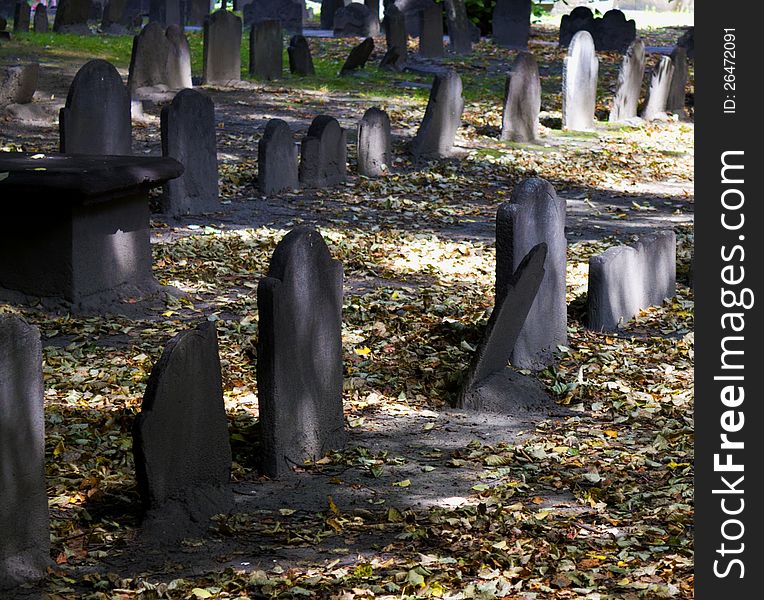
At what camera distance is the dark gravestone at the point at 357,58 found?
21.4 m

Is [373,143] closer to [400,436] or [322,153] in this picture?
[322,153]

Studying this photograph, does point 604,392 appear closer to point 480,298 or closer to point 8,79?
point 480,298

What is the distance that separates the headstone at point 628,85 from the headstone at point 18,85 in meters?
8.54

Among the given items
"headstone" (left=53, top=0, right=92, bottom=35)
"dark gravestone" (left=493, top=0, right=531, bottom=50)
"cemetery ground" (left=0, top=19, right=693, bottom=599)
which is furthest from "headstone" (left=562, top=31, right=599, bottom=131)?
"headstone" (left=53, top=0, right=92, bottom=35)

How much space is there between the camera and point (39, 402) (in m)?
4.24

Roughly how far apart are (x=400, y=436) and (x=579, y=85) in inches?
472

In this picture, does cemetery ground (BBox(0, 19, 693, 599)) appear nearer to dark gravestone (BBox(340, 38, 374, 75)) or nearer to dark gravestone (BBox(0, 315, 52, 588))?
dark gravestone (BBox(0, 315, 52, 588))

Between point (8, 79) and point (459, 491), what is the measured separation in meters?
11.8

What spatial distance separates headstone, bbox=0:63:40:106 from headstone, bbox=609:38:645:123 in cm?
→ 854

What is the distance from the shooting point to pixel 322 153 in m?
12.4

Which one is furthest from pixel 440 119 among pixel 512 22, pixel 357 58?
pixel 512 22

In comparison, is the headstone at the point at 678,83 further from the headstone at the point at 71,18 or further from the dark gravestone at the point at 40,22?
the dark gravestone at the point at 40,22

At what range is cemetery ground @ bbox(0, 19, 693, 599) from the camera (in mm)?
4430

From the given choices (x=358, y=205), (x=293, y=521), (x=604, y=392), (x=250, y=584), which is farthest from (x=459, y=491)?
(x=358, y=205)
